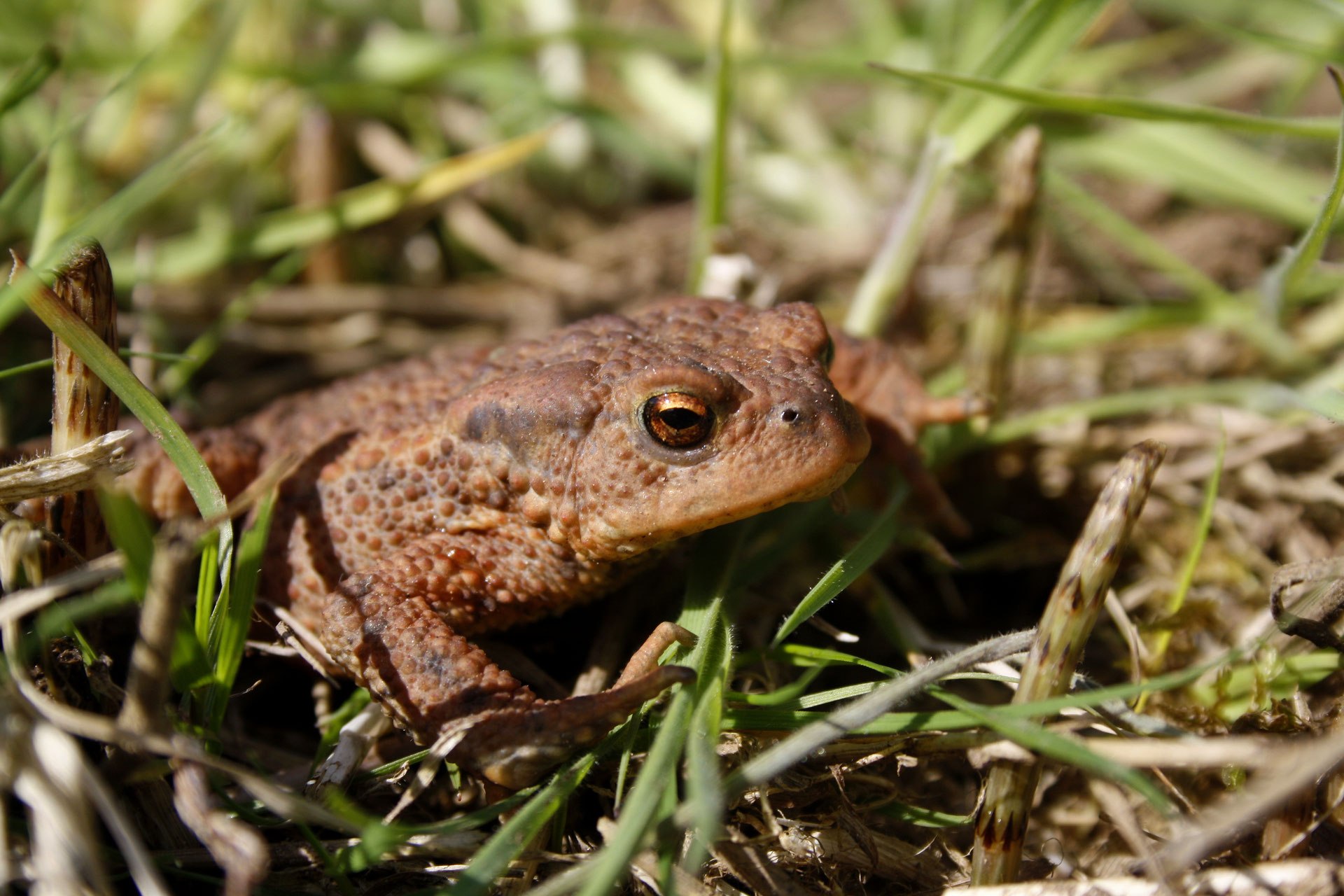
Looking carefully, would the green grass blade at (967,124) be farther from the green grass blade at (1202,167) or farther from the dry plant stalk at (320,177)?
the dry plant stalk at (320,177)

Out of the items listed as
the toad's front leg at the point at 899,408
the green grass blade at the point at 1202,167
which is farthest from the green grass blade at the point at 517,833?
the green grass blade at the point at 1202,167

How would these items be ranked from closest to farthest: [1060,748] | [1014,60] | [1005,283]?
[1060,748] → [1014,60] → [1005,283]


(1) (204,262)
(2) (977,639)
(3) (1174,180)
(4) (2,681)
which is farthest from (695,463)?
(3) (1174,180)

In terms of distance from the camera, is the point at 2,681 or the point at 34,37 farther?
the point at 34,37

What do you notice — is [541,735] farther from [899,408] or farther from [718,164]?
[718,164]

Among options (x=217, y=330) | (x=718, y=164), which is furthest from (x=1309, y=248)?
(x=217, y=330)

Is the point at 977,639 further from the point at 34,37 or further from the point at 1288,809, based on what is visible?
the point at 34,37
